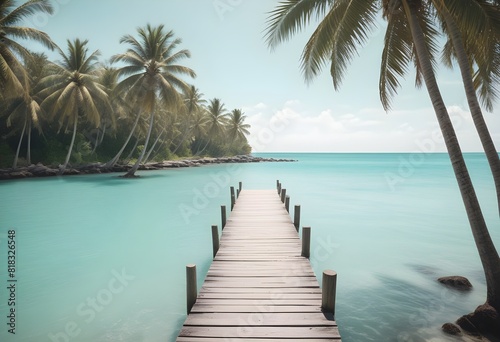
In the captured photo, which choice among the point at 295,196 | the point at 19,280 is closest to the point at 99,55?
the point at 295,196

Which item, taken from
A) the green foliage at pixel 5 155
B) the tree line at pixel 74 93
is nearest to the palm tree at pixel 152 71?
the tree line at pixel 74 93

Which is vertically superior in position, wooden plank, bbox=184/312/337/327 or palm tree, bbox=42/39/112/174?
palm tree, bbox=42/39/112/174

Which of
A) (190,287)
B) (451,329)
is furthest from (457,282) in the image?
(190,287)

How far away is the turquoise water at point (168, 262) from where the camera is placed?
5.37m

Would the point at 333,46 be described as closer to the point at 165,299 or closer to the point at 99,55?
the point at 165,299

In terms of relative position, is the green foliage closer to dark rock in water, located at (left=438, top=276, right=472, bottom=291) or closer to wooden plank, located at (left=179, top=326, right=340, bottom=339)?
wooden plank, located at (left=179, top=326, right=340, bottom=339)

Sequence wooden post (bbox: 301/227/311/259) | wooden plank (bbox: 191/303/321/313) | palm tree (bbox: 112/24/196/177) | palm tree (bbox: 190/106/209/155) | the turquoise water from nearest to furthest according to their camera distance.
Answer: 1. wooden plank (bbox: 191/303/321/313)
2. the turquoise water
3. wooden post (bbox: 301/227/311/259)
4. palm tree (bbox: 112/24/196/177)
5. palm tree (bbox: 190/106/209/155)

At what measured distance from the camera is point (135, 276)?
300 inches

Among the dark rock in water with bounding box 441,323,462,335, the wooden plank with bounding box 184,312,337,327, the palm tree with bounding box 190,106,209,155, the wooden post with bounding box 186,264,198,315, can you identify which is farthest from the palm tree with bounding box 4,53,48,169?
the dark rock in water with bounding box 441,323,462,335

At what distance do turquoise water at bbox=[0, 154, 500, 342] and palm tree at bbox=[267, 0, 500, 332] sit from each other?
2.01 m

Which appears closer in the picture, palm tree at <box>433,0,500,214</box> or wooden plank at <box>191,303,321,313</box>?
wooden plank at <box>191,303,321,313</box>

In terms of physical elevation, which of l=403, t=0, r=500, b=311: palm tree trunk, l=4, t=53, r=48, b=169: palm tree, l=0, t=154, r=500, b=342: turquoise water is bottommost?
l=0, t=154, r=500, b=342: turquoise water

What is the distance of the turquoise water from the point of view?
5.37 m

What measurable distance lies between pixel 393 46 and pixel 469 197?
3.99m
